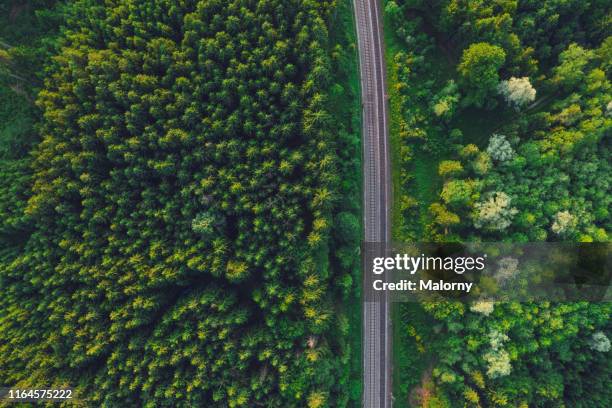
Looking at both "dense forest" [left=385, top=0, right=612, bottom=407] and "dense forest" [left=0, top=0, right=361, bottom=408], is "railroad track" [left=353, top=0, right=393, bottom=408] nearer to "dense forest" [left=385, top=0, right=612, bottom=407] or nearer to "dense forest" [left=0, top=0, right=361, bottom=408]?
"dense forest" [left=385, top=0, right=612, bottom=407]

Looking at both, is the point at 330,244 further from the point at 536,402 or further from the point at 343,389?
the point at 536,402

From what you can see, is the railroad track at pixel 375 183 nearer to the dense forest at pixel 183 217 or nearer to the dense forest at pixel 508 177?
the dense forest at pixel 508 177

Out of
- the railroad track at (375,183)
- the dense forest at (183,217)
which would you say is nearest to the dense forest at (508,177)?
the railroad track at (375,183)

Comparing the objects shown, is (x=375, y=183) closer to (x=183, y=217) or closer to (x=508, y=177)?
(x=508, y=177)

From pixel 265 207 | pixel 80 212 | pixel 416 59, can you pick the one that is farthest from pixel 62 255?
pixel 416 59

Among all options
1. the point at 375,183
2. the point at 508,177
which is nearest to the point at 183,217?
the point at 375,183

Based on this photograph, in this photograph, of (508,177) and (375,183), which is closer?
(508,177)
